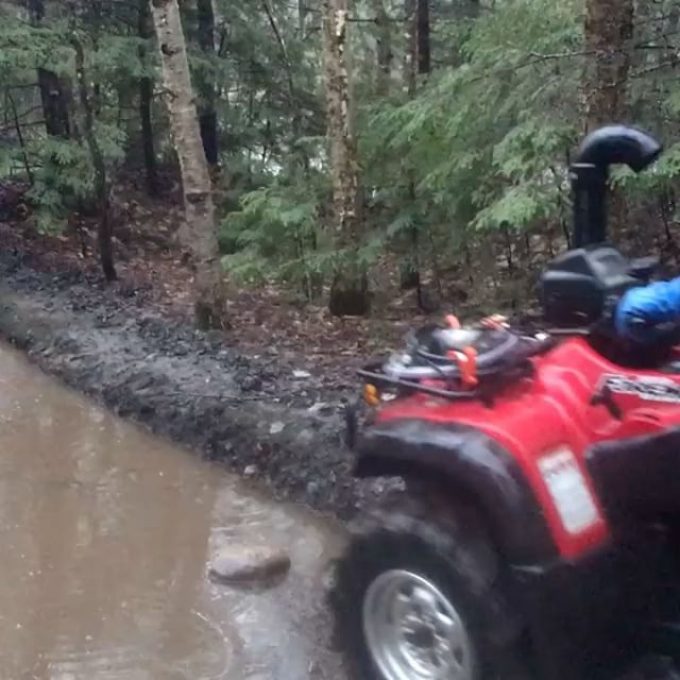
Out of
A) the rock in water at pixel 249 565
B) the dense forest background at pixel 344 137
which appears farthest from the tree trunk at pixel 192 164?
the rock in water at pixel 249 565

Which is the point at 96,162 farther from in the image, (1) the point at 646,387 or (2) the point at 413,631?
(1) the point at 646,387

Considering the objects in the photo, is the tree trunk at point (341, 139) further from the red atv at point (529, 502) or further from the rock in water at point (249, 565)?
the red atv at point (529, 502)

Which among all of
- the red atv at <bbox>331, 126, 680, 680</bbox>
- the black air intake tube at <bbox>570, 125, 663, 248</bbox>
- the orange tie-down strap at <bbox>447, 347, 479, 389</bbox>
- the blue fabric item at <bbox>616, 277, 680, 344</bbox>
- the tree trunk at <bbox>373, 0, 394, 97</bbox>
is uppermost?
the tree trunk at <bbox>373, 0, 394, 97</bbox>

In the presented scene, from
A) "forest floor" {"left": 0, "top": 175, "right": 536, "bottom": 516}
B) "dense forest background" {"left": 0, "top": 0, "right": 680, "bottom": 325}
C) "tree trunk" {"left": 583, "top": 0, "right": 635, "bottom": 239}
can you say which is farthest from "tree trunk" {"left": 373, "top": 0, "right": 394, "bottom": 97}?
"tree trunk" {"left": 583, "top": 0, "right": 635, "bottom": 239}

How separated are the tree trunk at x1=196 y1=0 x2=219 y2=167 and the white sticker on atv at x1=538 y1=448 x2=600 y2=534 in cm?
1540

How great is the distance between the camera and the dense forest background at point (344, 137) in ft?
25.7

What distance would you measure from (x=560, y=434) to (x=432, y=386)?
1.52 feet

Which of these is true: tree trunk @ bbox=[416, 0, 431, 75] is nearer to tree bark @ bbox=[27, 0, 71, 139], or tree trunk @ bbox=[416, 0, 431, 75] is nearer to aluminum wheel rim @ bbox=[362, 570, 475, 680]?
tree bark @ bbox=[27, 0, 71, 139]

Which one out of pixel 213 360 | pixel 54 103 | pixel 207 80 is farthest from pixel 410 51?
pixel 213 360

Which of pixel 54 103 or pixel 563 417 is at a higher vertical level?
pixel 54 103

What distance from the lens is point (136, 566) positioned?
5836 millimetres

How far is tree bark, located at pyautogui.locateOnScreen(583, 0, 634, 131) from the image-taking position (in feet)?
24.0

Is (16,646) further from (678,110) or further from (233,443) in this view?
(678,110)

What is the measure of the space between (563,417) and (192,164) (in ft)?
23.9
